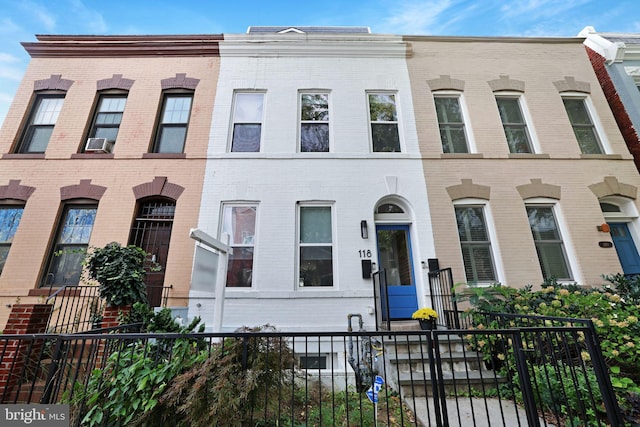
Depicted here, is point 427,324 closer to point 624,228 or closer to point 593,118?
point 624,228

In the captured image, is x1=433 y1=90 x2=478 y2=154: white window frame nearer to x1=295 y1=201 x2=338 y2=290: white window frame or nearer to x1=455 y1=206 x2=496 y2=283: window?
x1=455 y1=206 x2=496 y2=283: window

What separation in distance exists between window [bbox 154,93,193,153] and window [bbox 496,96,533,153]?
8353 millimetres

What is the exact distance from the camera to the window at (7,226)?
6.25 meters

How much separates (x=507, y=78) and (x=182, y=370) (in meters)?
9.79

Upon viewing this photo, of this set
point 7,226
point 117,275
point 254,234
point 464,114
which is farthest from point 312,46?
point 7,226

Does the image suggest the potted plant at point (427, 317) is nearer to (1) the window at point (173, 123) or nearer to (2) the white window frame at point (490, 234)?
(2) the white window frame at point (490, 234)

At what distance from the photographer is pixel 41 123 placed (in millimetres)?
7301

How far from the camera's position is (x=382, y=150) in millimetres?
7258

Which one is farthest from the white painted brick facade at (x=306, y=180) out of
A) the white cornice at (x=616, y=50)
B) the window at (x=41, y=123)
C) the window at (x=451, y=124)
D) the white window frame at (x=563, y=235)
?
the white cornice at (x=616, y=50)

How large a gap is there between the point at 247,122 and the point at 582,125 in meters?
8.85

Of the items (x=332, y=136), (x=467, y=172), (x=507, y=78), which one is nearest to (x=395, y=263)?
(x=467, y=172)

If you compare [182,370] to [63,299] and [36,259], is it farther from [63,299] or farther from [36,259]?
[36,259]

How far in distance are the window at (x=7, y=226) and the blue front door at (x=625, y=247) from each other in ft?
45.0

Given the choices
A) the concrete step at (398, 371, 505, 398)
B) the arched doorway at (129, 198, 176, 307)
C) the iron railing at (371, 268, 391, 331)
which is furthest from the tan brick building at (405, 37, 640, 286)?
the arched doorway at (129, 198, 176, 307)
